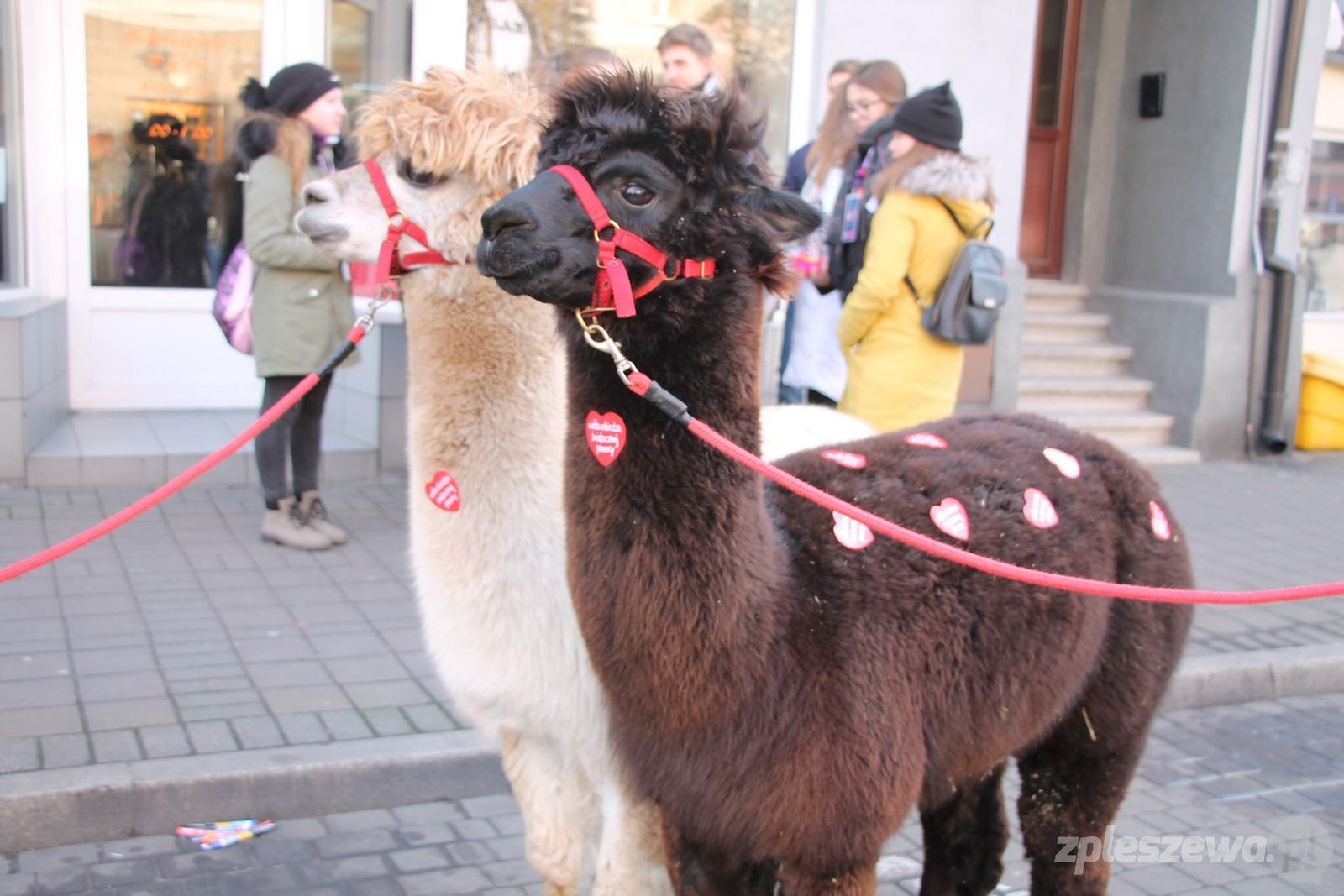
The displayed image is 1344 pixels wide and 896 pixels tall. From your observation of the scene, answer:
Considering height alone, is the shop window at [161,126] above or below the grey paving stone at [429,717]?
above

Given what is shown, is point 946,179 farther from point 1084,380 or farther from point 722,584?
point 1084,380

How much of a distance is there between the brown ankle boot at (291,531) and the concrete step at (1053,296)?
623cm

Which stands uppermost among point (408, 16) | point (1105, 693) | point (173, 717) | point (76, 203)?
point (408, 16)

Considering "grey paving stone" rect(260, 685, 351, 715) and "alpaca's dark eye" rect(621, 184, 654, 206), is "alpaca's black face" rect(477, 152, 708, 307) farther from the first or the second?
"grey paving stone" rect(260, 685, 351, 715)

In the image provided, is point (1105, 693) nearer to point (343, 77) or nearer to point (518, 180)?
point (518, 180)

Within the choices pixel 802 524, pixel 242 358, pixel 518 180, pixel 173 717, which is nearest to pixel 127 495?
pixel 242 358

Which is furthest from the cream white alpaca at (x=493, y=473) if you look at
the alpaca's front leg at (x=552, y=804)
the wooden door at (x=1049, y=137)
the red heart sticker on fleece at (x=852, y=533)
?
the wooden door at (x=1049, y=137)

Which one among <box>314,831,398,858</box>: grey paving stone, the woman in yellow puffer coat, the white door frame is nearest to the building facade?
the white door frame

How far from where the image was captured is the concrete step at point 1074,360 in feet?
31.1

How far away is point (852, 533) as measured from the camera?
238 cm

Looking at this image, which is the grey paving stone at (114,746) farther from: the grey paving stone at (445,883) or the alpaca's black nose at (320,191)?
the alpaca's black nose at (320,191)

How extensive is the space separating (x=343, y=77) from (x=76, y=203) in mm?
1734

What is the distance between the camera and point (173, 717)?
156 inches

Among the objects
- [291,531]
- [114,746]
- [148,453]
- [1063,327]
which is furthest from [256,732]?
[1063,327]
